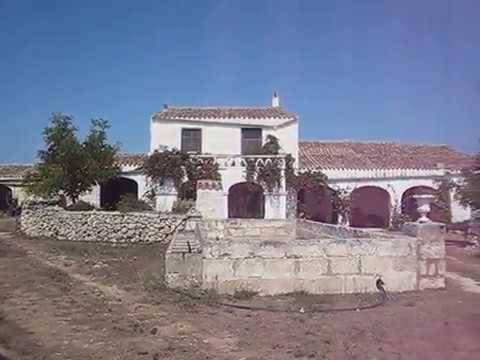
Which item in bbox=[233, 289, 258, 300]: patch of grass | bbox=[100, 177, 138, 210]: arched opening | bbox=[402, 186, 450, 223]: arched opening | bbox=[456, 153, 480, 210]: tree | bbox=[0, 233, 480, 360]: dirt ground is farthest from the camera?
bbox=[100, 177, 138, 210]: arched opening

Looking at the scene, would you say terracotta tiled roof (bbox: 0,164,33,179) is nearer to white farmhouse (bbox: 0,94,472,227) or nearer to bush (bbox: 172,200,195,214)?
white farmhouse (bbox: 0,94,472,227)

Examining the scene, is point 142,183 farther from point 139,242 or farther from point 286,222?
point 286,222

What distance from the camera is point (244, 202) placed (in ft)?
83.1

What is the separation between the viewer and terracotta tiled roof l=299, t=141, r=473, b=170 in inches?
978

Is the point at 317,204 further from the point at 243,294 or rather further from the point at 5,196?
the point at 5,196

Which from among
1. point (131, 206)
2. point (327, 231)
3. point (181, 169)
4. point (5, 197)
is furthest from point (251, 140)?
point (5, 197)

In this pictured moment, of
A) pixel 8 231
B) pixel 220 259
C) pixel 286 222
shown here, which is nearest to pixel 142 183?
pixel 8 231

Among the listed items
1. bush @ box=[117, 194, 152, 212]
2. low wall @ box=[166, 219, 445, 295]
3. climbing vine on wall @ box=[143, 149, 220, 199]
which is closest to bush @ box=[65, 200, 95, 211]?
bush @ box=[117, 194, 152, 212]

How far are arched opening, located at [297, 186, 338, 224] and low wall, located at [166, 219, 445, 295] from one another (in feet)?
50.0

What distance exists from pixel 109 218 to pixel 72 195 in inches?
164

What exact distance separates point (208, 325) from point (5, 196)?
105 ft

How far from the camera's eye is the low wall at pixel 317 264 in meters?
8.24

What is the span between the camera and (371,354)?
5289mm

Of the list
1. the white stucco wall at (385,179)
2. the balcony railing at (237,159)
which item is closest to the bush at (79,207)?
the balcony railing at (237,159)
